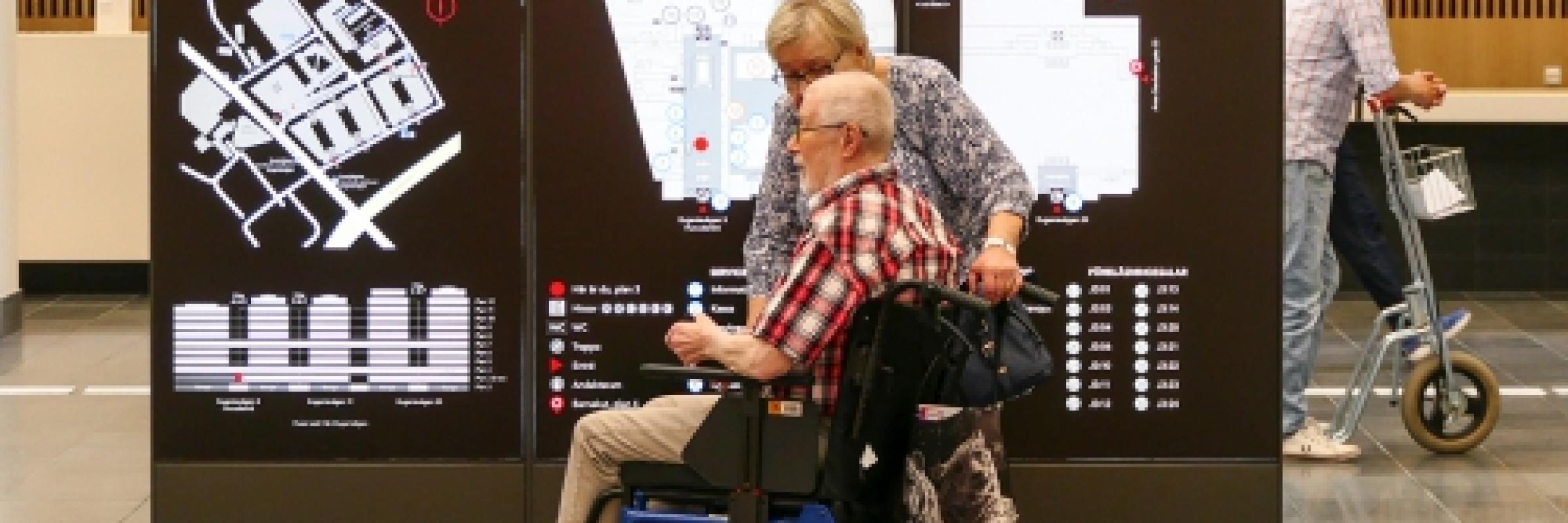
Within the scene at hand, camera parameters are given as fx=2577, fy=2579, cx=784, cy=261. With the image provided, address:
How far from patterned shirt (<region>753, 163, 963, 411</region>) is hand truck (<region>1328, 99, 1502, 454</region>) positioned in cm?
314

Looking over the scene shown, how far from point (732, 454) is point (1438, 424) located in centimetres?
349

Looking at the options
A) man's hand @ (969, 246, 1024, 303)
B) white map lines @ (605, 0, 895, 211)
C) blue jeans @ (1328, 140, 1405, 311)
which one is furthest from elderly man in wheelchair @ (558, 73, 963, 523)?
blue jeans @ (1328, 140, 1405, 311)

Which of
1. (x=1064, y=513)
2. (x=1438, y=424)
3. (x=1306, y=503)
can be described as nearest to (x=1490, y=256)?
(x=1438, y=424)

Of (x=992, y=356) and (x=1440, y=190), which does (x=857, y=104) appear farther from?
(x=1440, y=190)

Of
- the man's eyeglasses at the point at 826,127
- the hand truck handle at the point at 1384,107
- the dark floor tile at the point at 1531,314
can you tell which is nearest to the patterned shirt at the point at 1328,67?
the hand truck handle at the point at 1384,107

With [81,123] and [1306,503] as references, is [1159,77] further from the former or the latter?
[81,123]

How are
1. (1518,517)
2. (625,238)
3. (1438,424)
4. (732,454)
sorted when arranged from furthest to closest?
(1438,424), (1518,517), (625,238), (732,454)

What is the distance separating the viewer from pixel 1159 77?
5.38 metres

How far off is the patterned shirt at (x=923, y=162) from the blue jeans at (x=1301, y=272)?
211 centimetres

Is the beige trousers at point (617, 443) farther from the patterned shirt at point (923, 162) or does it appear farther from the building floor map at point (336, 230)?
the building floor map at point (336, 230)

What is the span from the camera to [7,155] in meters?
9.71

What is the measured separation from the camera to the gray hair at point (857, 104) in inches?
157

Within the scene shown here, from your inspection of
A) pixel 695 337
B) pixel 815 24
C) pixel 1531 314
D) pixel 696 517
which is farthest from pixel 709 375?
pixel 1531 314

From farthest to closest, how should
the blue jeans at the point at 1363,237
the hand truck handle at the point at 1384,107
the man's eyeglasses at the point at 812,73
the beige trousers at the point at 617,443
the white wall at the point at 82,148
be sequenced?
the white wall at the point at 82,148, the blue jeans at the point at 1363,237, the hand truck handle at the point at 1384,107, the man's eyeglasses at the point at 812,73, the beige trousers at the point at 617,443
